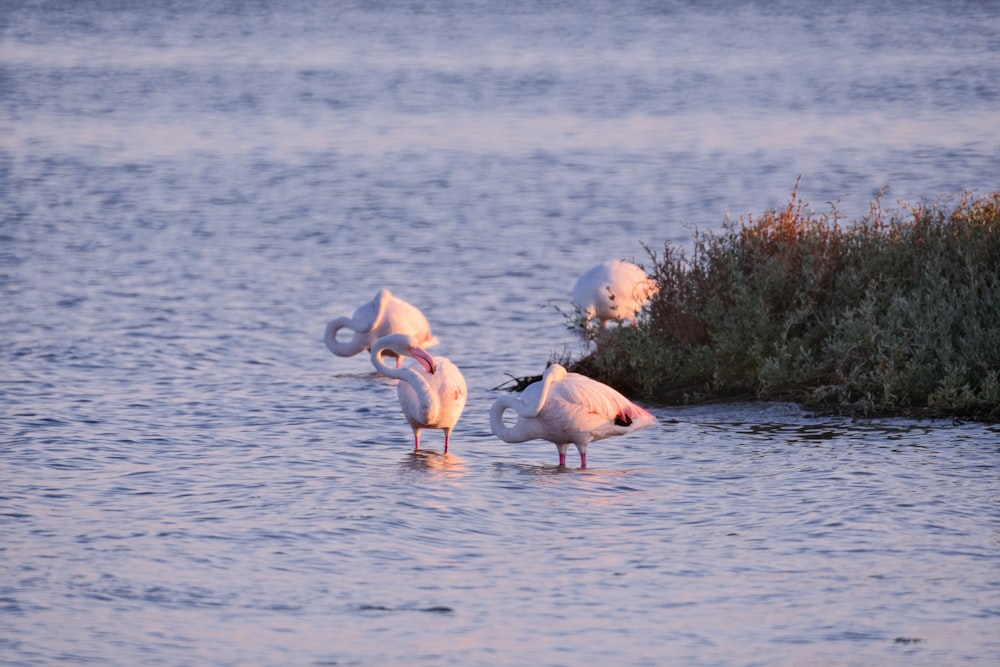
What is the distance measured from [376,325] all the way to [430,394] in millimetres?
3646

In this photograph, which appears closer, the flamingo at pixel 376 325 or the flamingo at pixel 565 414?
the flamingo at pixel 565 414

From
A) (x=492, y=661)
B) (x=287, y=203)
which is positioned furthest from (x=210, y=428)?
(x=287, y=203)

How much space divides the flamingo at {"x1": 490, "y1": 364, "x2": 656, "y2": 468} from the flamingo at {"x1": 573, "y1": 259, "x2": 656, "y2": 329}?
358 centimetres

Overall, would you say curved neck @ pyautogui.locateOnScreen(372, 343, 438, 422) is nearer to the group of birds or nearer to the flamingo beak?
the group of birds

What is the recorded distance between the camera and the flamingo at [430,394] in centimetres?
1191

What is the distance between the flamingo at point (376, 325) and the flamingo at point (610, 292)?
153cm

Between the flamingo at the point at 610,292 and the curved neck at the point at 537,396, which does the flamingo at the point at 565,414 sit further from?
the flamingo at the point at 610,292

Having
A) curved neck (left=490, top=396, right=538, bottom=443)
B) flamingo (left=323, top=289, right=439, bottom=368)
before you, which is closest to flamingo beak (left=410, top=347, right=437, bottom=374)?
curved neck (left=490, top=396, right=538, bottom=443)

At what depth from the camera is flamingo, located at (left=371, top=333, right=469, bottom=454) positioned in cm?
1191

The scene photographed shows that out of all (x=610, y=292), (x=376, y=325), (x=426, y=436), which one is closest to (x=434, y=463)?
(x=426, y=436)

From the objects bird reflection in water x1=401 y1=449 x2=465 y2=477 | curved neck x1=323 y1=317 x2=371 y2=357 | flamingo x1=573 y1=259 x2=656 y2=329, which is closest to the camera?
bird reflection in water x1=401 y1=449 x2=465 y2=477

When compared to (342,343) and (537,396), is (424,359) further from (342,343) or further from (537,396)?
(342,343)

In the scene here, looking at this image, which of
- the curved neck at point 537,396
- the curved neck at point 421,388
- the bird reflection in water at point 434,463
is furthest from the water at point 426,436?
the curved neck at point 537,396

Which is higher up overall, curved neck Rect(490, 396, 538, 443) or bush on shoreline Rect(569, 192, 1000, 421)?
bush on shoreline Rect(569, 192, 1000, 421)
